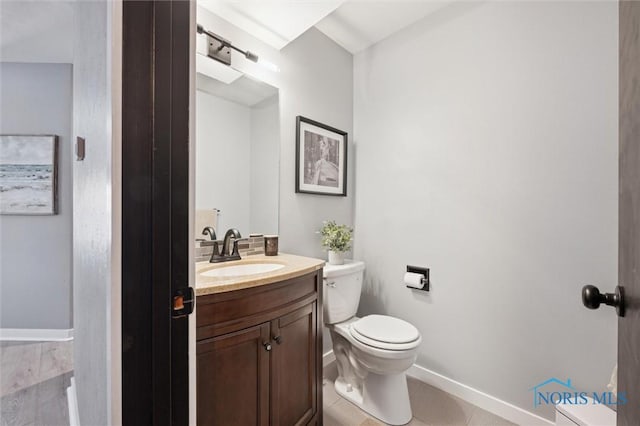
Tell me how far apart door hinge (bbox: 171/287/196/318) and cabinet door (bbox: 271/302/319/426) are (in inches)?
22.8

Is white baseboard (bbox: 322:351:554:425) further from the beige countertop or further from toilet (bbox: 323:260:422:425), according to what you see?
the beige countertop

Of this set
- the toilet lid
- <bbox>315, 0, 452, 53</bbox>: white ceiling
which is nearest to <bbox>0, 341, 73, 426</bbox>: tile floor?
the toilet lid

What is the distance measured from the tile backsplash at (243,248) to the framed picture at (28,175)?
84.1 inches

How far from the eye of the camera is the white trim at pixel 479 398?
1515 mm

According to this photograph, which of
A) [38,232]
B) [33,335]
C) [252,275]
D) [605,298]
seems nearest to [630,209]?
[605,298]

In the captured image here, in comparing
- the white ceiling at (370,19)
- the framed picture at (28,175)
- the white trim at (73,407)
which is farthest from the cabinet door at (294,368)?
the framed picture at (28,175)

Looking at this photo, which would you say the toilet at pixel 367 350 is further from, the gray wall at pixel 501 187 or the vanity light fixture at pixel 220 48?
the vanity light fixture at pixel 220 48

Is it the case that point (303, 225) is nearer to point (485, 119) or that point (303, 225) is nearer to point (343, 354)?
point (343, 354)

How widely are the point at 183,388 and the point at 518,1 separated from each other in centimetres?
233

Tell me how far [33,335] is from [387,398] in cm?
318

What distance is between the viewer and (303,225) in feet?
6.41

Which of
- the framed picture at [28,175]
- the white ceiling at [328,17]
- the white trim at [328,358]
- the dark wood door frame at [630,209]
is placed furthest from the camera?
the framed picture at [28,175]

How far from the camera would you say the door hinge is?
62cm

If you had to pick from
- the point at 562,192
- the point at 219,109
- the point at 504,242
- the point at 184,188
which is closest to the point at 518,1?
the point at 562,192
